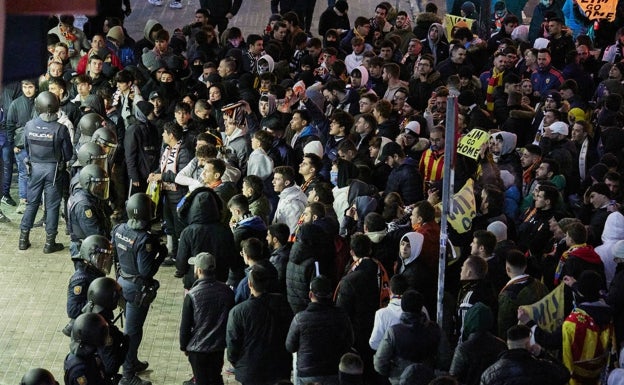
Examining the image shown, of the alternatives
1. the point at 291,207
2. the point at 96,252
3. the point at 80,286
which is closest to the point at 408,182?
the point at 291,207

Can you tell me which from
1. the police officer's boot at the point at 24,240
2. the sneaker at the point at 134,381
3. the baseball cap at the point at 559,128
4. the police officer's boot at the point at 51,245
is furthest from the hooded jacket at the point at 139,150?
the baseball cap at the point at 559,128

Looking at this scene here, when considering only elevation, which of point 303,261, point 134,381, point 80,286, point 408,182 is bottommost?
point 134,381

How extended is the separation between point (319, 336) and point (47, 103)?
6183 millimetres

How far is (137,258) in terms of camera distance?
1030 cm

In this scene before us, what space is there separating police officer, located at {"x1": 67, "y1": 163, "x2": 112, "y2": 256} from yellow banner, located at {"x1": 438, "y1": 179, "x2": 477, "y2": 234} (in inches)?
142

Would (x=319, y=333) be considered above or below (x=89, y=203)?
above

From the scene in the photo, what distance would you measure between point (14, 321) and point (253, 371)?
404 cm

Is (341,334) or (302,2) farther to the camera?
(302,2)

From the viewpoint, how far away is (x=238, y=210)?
10.8 meters

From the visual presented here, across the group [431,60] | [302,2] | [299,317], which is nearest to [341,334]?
[299,317]

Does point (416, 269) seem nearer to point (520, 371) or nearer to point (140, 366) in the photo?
point (520, 371)

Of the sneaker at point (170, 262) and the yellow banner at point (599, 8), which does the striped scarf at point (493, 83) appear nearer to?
the yellow banner at point (599, 8)

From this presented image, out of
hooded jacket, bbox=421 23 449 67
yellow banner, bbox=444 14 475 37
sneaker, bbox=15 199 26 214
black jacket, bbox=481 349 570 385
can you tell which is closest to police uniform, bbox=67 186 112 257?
sneaker, bbox=15 199 26 214

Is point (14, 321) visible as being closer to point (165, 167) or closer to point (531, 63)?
point (165, 167)
